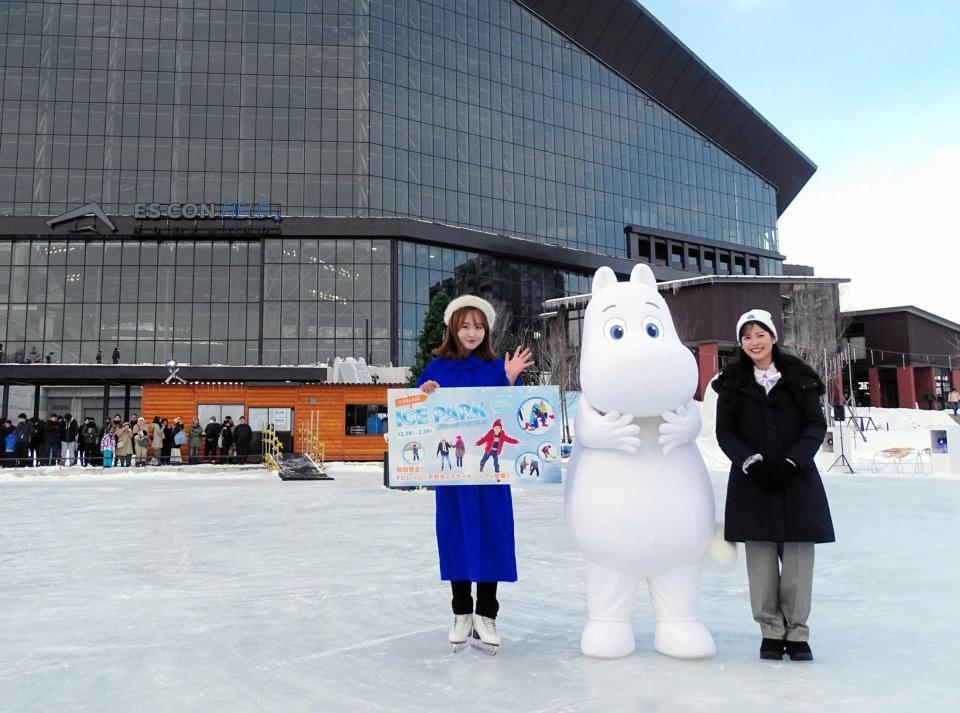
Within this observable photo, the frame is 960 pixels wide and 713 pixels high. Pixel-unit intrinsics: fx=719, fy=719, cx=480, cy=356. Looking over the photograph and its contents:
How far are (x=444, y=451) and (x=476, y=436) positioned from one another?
0.19m

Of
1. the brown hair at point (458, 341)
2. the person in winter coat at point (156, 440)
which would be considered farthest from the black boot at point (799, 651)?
the person in winter coat at point (156, 440)

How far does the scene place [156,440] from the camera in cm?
2212

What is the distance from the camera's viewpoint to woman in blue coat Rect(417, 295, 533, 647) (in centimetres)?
368

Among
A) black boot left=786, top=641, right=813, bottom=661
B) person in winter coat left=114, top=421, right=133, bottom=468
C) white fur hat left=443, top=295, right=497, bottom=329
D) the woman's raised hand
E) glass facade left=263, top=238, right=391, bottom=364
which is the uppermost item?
glass facade left=263, top=238, right=391, bottom=364

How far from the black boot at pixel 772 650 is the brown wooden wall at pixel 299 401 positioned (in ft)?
70.8

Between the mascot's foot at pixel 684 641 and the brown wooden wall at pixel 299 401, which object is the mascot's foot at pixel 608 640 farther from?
the brown wooden wall at pixel 299 401

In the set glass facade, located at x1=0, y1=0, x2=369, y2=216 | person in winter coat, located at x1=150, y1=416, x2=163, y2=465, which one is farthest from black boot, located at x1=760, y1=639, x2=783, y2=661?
glass facade, located at x1=0, y1=0, x2=369, y2=216

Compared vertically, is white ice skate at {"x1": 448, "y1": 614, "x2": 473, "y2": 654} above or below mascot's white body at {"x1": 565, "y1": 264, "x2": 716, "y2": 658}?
below

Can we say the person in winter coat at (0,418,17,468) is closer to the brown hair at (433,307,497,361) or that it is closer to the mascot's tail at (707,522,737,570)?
the brown hair at (433,307,497,361)

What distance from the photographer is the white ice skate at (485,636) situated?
3.60 m

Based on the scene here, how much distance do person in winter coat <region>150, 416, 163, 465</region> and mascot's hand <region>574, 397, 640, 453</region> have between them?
835 inches

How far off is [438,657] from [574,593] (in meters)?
1.79

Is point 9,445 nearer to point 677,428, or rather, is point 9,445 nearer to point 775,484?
point 677,428

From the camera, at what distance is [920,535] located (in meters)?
7.66
